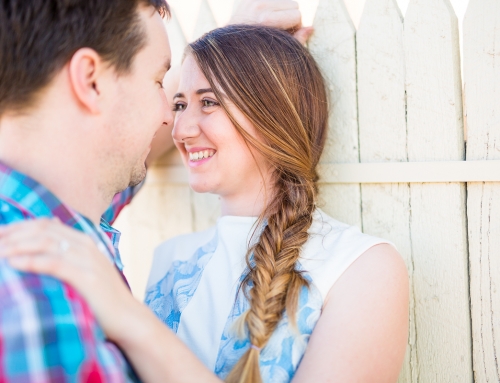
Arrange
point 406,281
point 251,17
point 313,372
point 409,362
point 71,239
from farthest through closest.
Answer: point 251,17 → point 409,362 → point 406,281 → point 313,372 → point 71,239

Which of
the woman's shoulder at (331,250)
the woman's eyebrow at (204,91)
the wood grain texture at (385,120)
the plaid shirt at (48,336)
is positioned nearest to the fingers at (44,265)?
the plaid shirt at (48,336)

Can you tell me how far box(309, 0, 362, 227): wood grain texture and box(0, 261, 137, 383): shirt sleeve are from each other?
124 centimetres

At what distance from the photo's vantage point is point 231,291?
1803 millimetres

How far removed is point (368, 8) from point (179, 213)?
142 centimetres

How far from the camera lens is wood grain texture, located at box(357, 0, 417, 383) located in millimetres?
1845

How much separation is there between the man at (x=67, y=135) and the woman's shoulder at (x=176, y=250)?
2.63 ft

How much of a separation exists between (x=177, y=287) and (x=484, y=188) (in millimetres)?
1162

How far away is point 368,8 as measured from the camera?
1930mm

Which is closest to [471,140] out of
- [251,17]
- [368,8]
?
[368,8]

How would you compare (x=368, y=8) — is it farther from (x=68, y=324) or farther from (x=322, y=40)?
(x=68, y=324)

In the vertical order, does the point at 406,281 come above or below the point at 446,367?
above

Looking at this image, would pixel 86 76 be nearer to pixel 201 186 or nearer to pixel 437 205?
pixel 201 186

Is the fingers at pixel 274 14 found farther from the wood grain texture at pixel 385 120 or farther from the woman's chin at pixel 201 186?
the woman's chin at pixel 201 186

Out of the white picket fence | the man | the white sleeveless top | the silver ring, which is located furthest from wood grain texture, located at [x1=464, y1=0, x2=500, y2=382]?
the silver ring
